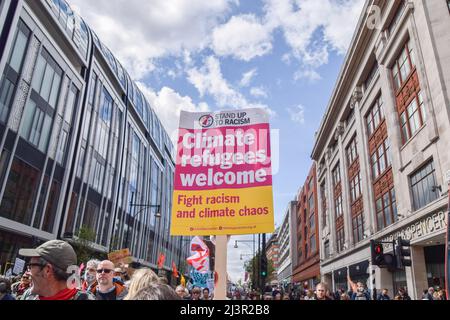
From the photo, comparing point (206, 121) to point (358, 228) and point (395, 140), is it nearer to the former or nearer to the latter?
point (395, 140)

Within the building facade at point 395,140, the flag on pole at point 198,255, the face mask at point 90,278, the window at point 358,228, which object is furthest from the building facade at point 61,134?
the window at point 358,228

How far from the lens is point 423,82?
66.5ft

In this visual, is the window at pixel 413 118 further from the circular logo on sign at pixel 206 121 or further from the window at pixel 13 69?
the window at pixel 13 69

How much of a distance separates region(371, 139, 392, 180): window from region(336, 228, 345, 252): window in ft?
41.0

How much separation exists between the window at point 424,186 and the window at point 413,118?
2534 millimetres

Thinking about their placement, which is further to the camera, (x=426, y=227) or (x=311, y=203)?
(x=311, y=203)

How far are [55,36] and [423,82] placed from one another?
25474 millimetres

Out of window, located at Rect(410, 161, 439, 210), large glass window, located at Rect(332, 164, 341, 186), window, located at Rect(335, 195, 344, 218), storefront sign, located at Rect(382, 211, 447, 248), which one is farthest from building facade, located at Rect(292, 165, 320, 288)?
window, located at Rect(410, 161, 439, 210)

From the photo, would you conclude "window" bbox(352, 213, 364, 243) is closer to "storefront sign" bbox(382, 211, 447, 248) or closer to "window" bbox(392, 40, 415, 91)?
"storefront sign" bbox(382, 211, 447, 248)

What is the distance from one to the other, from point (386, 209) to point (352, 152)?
1152 centimetres

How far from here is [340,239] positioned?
42.8 m

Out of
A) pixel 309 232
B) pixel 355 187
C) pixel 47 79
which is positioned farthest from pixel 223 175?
pixel 309 232

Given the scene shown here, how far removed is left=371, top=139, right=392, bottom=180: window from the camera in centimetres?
2784

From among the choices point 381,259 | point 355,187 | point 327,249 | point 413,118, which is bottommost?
point 381,259
